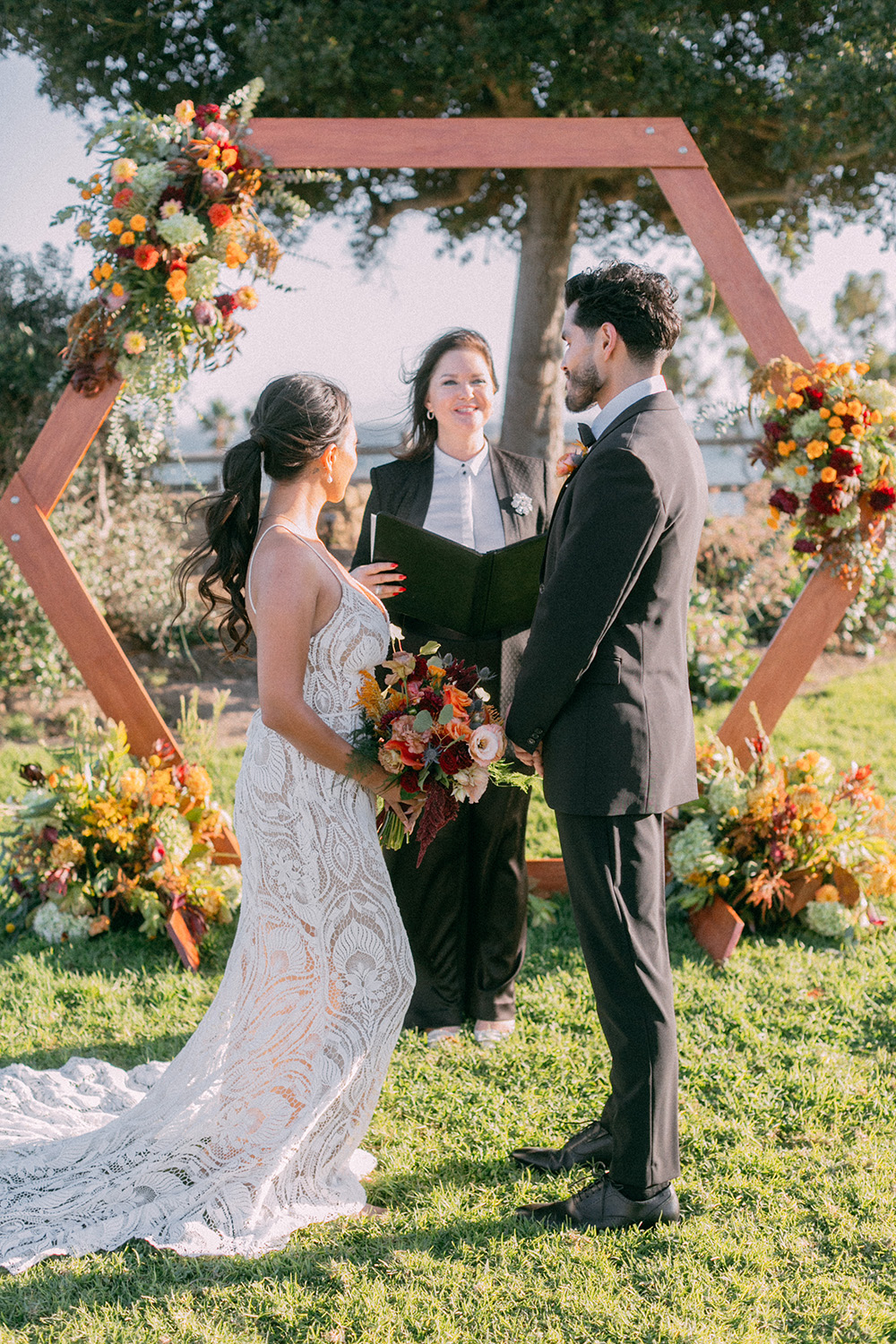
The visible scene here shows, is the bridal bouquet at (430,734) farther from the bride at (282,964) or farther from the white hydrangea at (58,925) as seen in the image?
the white hydrangea at (58,925)

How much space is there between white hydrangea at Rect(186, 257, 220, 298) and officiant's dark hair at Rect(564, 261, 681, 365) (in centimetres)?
195

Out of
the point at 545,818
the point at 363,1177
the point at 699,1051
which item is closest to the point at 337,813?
the point at 363,1177

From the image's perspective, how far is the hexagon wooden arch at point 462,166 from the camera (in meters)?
4.04

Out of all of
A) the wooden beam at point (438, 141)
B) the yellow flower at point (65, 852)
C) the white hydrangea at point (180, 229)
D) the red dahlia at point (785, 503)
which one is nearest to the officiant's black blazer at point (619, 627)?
the red dahlia at point (785, 503)

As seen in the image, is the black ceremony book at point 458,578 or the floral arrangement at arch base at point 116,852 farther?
the floral arrangement at arch base at point 116,852

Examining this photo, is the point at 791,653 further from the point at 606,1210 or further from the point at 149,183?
the point at 149,183

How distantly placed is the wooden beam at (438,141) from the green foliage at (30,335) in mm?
4246

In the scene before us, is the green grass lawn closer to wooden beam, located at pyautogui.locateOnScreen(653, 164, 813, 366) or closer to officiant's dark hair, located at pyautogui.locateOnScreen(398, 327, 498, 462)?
officiant's dark hair, located at pyautogui.locateOnScreen(398, 327, 498, 462)

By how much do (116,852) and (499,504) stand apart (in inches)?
88.0

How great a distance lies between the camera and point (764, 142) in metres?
8.00

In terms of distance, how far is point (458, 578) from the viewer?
10.8ft

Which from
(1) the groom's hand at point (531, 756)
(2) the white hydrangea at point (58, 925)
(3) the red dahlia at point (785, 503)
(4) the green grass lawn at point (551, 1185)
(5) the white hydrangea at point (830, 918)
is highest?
(3) the red dahlia at point (785, 503)

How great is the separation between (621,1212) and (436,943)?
3.87ft

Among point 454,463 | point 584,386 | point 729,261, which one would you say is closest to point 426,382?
point 454,463
